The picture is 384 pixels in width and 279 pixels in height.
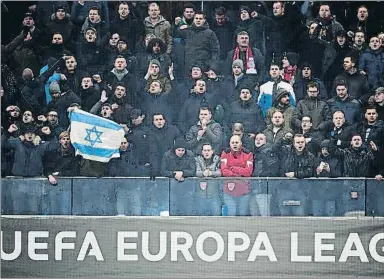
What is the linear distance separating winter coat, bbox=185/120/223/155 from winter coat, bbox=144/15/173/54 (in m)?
0.62

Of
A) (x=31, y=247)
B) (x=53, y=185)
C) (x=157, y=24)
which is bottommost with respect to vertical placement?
(x=31, y=247)

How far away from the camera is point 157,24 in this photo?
7.05 m

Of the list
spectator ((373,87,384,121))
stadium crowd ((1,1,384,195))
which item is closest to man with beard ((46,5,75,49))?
stadium crowd ((1,1,384,195))

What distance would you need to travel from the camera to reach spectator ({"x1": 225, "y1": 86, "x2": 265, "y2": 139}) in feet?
23.1

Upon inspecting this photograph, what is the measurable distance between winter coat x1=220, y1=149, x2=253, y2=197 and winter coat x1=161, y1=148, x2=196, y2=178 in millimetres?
210

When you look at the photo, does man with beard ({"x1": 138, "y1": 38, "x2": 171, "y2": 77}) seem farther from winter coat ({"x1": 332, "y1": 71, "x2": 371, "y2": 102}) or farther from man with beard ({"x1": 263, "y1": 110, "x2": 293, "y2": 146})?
winter coat ({"x1": 332, "y1": 71, "x2": 371, "y2": 102})

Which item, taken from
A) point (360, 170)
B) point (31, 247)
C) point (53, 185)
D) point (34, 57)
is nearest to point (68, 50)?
point (34, 57)

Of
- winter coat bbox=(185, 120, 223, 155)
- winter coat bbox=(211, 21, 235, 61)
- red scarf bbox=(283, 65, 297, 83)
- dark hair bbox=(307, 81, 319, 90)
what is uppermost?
winter coat bbox=(211, 21, 235, 61)

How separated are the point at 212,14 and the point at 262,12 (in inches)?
13.5

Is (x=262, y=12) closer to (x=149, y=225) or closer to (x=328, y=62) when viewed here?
(x=328, y=62)

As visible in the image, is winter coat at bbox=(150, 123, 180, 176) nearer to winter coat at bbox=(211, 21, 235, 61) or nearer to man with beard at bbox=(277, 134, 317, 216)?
winter coat at bbox=(211, 21, 235, 61)

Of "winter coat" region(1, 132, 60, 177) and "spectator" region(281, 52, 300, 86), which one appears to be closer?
"spectator" region(281, 52, 300, 86)

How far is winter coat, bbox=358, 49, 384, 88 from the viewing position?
7.02 metres

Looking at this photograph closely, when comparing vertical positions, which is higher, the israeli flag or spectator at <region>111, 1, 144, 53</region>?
spectator at <region>111, 1, 144, 53</region>
